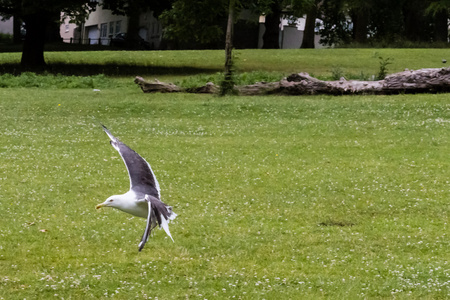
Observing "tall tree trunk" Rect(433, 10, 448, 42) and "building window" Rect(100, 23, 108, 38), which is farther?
"building window" Rect(100, 23, 108, 38)

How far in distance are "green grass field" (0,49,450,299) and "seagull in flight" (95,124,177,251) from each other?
1.42m

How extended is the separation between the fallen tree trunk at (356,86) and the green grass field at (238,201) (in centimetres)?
163

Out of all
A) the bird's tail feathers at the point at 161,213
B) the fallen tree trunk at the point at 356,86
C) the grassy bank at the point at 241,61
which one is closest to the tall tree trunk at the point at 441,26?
the grassy bank at the point at 241,61

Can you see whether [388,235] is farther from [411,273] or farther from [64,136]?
[64,136]

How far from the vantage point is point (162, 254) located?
9.14 metres

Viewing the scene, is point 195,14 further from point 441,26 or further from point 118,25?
point 118,25

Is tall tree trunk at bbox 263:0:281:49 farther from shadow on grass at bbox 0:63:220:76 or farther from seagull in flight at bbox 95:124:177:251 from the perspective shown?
seagull in flight at bbox 95:124:177:251

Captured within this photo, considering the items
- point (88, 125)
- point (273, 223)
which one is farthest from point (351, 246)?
point (88, 125)

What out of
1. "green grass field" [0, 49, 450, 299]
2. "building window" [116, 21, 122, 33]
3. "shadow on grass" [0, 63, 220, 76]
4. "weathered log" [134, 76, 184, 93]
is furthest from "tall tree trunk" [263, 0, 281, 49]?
"green grass field" [0, 49, 450, 299]

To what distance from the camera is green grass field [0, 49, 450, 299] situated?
A: 27.1 ft

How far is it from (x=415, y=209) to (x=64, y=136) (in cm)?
968

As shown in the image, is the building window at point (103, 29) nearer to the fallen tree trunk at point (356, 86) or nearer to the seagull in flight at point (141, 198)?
the fallen tree trunk at point (356, 86)

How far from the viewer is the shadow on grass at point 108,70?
32.9 m

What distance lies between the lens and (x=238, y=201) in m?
11.8
